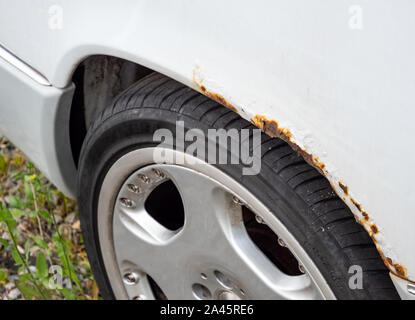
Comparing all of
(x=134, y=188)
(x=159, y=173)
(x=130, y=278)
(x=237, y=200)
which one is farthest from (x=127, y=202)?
(x=237, y=200)

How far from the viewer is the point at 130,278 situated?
1771 millimetres

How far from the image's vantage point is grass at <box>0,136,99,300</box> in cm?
188

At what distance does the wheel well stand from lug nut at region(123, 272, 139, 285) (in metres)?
0.44

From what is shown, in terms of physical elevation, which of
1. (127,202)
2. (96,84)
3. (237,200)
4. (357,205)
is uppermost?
(96,84)

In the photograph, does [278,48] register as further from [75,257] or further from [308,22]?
[75,257]

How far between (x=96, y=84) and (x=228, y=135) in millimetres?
560

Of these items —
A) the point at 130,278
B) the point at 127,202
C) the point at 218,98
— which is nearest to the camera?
the point at 218,98

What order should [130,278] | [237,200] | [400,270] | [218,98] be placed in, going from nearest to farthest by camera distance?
[400,270] → [218,98] → [237,200] → [130,278]

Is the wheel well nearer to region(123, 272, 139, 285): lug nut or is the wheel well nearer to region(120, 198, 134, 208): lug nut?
region(120, 198, 134, 208): lug nut

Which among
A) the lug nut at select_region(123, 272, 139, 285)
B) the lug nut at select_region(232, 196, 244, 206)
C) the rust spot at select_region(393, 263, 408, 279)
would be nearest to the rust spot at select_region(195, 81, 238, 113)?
the lug nut at select_region(232, 196, 244, 206)

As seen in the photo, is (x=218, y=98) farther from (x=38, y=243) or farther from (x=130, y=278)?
(x=38, y=243)

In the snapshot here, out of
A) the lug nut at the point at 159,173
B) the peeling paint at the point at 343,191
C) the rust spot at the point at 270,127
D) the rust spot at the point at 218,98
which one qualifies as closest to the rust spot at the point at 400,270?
the peeling paint at the point at 343,191

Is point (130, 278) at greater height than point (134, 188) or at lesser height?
lesser
